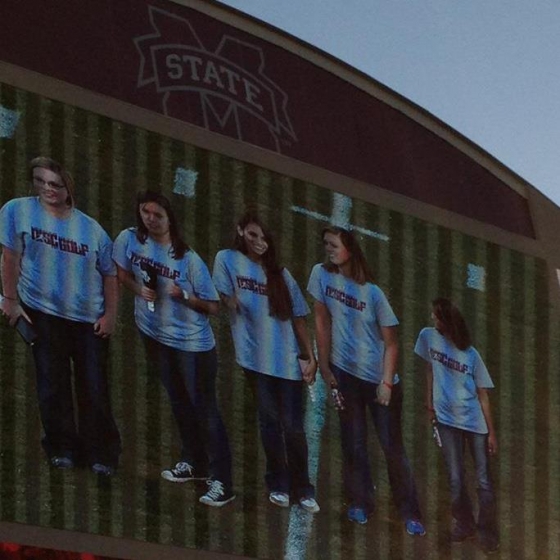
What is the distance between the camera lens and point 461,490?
2823 cm

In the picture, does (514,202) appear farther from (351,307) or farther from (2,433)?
(2,433)

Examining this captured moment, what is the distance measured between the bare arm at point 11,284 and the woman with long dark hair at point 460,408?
7420 millimetres

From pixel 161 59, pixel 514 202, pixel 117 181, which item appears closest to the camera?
pixel 117 181

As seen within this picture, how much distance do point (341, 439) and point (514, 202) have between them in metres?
5.88

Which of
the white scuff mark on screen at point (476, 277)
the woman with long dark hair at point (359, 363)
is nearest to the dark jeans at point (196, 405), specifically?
the woman with long dark hair at point (359, 363)

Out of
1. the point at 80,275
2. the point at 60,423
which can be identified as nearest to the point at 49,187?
the point at 80,275

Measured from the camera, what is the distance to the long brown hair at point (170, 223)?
2417 centimetres

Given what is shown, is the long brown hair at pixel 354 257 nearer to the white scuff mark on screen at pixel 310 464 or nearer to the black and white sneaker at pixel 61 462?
the white scuff mark on screen at pixel 310 464

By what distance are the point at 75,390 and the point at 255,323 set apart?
331cm

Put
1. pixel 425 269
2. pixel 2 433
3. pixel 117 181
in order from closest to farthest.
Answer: pixel 2 433 < pixel 117 181 < pixel 425 269

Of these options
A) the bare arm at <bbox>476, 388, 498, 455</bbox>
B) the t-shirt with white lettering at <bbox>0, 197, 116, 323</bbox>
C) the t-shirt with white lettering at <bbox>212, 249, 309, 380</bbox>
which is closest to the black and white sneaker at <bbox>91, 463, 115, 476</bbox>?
the t-shirt with white lettering at <bbox>0, 197, 116, 323</bbox>

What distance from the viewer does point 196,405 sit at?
24656 millimetres

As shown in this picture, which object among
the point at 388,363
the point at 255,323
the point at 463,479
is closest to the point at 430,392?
the point at 388,363

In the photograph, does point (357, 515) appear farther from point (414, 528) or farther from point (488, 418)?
point (488, 418)
